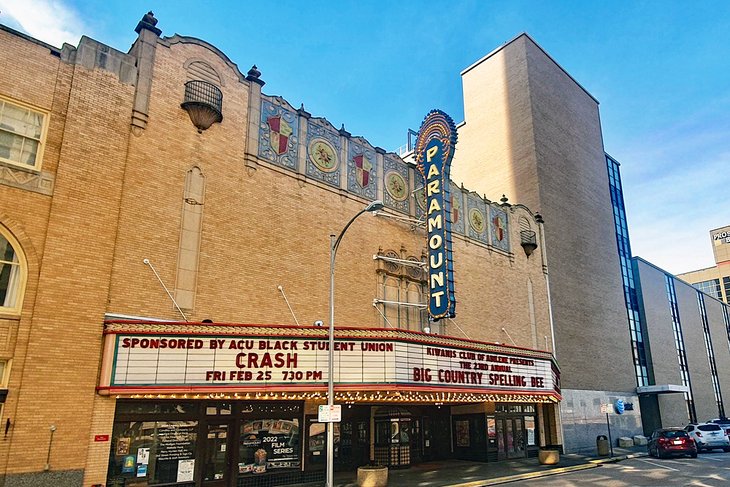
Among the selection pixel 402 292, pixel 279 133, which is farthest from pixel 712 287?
pixel 279 133

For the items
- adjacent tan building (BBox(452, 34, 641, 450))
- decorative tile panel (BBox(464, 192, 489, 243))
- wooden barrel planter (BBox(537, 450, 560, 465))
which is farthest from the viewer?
adjacent tan building (BBox(452, 34, 641, 450))

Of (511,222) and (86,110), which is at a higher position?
(511,222)

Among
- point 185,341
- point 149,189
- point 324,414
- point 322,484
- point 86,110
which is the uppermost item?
point 86,110

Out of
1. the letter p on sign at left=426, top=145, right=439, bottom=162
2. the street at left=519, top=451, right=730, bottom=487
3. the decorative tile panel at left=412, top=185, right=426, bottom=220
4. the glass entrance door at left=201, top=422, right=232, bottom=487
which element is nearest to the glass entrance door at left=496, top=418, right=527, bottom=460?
the street at left=519, top=451, right=730, bottom=487

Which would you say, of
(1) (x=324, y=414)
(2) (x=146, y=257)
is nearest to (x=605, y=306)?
(1) (x=324, y=414)

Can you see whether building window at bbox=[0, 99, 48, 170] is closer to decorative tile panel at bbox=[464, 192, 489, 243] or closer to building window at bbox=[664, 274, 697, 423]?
decorative tile panel at bbox=[464, 192, 489, 243]

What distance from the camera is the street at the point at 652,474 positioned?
67.1 feet

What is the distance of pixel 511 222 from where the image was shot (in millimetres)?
34688

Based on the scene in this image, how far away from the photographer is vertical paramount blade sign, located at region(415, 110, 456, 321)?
24.8 metres

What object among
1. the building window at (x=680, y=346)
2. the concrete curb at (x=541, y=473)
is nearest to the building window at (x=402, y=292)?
the concrete curb at (x=541, y=473)

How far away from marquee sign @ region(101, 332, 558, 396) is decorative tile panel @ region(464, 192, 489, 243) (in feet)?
34.9

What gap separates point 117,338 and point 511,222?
25.7 m

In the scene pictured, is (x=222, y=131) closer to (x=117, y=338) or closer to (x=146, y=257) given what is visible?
(x=146, y=257)

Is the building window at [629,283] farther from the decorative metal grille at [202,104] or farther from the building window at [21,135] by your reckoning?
the building window at [21,135]
